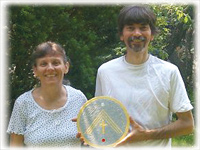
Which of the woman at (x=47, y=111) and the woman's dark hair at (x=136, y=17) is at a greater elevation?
the woman's dark hair at (x=136, y=17)

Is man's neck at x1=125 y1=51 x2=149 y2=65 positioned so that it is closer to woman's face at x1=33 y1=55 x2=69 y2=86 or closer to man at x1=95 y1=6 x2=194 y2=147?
man at x1=95 y1=6 x2=194 y2=147

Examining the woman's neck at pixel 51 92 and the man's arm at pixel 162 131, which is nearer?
the man's arm at pixel 162 131

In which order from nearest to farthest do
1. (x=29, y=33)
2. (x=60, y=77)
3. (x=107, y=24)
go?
(x=60, y=77)
(x=29, y=33)
(x=107, y=24)

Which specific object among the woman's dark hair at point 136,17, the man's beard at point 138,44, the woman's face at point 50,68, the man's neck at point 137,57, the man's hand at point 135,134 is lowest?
the man's hand at point 135,134

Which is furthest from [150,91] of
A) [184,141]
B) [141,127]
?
[184,141]

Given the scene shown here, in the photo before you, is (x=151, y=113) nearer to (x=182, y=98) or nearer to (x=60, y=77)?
(x=182, y=98)

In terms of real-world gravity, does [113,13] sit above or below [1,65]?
above

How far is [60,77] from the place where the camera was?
3.05m

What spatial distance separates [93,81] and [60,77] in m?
2.40

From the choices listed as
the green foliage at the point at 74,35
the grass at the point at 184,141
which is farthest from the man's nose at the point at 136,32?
the grass at the point at 184,141

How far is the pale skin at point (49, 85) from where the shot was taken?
2996 mm

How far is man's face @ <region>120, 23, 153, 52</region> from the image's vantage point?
2.84m

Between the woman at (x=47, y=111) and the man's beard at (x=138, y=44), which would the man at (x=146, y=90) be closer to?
the man's beard at (x=138, y=44)

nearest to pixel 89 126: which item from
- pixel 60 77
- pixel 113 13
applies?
pixel 60 77
